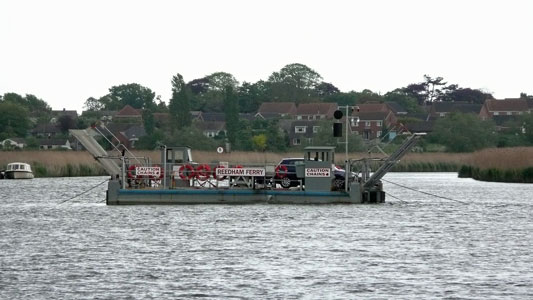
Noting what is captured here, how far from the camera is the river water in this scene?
31.0 m

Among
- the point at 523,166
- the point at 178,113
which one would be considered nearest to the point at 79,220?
the point at 523,166

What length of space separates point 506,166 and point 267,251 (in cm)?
5662

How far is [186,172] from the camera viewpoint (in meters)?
61.1

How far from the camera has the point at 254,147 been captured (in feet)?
563

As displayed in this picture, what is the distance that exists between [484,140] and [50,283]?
443 feet

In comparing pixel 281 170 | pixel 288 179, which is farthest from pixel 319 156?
pixel 281 170

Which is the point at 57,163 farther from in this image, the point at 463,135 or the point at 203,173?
the point at 463,135

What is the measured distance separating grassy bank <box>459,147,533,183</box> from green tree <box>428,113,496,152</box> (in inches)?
2313

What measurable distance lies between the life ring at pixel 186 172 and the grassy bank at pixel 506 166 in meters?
37.5

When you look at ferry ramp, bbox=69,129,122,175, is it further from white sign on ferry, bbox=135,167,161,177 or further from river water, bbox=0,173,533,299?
river water, bbox=0,173,533,299

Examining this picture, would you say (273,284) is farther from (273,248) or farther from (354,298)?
(273,248)

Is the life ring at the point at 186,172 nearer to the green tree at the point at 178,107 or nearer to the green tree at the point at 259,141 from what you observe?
the green tree at the point at 259,141

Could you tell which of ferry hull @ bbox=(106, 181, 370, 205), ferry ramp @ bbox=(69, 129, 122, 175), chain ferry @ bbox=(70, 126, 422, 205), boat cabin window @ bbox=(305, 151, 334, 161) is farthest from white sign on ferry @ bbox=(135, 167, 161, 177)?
boat cabin window @ bbox=(305, 151, 334, 161)

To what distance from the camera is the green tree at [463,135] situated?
527 ft
